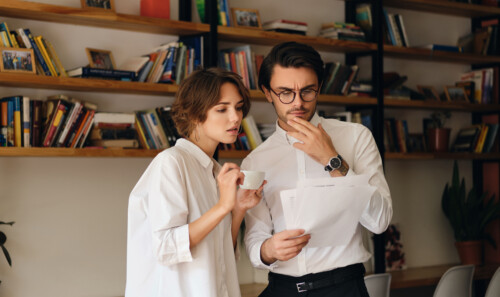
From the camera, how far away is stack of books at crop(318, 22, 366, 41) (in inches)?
163

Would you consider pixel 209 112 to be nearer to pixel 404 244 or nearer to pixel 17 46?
pixel 17 46

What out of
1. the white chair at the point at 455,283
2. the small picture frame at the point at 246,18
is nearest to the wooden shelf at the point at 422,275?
the white chair at the point at 455,283

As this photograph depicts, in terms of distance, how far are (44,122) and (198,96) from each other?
1.57 m

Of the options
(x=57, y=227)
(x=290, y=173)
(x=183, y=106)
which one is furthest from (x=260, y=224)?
(x=57, y=227)

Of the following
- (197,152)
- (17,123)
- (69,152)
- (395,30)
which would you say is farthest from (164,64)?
(395,30)

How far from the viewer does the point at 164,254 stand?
5.47 feet

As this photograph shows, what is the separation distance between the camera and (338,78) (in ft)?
13.6

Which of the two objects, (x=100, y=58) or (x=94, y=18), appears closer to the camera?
(x=94, y=18)

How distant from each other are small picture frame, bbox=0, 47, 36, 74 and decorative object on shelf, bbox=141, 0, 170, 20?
0.75 m

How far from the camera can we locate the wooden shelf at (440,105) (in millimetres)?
4348

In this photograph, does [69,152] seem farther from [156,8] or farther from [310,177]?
[310,177]

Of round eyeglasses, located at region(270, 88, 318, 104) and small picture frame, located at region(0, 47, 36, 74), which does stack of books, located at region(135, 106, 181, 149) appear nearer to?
small picture frame, located at region(0, 47, 36, 74)

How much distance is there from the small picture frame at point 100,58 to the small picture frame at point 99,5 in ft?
0.82

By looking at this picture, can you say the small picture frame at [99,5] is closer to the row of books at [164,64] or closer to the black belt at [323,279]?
the row of books at [164,64]
